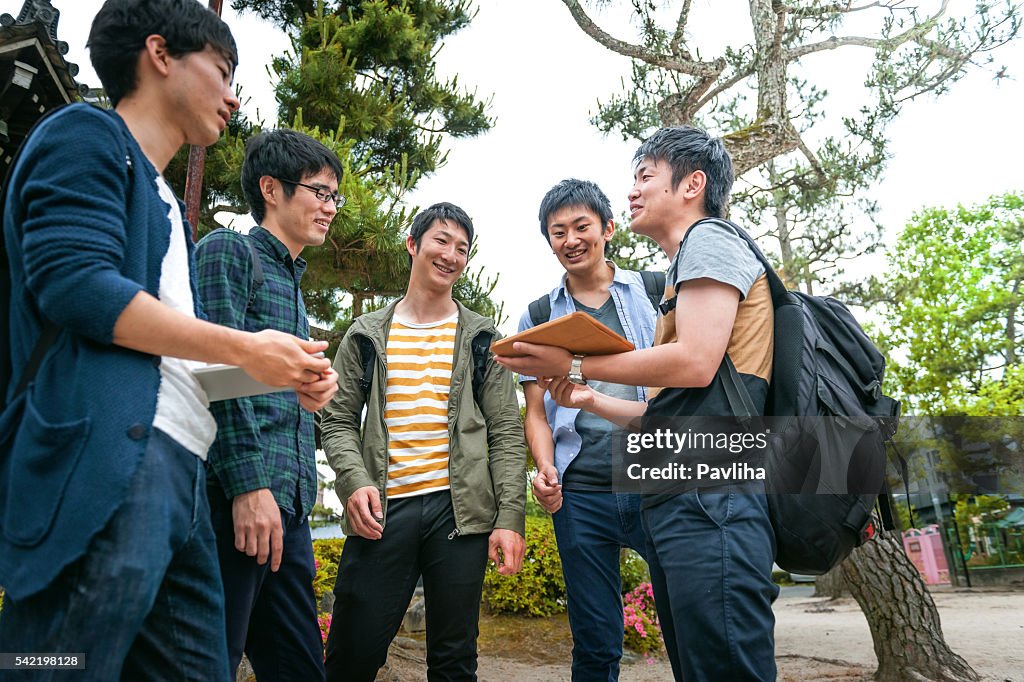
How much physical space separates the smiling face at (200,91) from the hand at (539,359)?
0.87 meters

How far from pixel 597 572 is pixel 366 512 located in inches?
33.2

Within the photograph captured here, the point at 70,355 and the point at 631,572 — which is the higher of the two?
the point at 70,355

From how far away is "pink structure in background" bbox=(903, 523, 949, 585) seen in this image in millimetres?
16656

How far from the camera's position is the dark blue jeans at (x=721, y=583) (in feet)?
5.20

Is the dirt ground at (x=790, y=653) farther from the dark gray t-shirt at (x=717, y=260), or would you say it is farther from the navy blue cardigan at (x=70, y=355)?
the navy blue cardigan at (x=70, y=355)

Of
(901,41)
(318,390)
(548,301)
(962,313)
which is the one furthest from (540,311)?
(962,313)

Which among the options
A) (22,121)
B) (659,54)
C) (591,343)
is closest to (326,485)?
(22,121)

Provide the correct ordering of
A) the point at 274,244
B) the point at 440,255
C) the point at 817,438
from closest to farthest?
the point at 817,438 < the point at 274,244 < the point at 440,255

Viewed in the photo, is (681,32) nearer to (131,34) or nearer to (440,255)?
(440,255)

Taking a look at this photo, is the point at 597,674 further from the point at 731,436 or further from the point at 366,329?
the point at 366,329

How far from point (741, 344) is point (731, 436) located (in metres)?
0.23

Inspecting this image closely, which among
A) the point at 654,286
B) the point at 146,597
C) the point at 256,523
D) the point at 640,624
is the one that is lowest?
the point at 640,624

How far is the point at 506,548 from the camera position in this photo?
2477mm

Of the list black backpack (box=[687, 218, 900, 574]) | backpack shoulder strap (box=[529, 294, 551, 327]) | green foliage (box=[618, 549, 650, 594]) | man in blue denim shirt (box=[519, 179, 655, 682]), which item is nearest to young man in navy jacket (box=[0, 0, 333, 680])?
black backpack (box=[687, 218, 900, 574])
